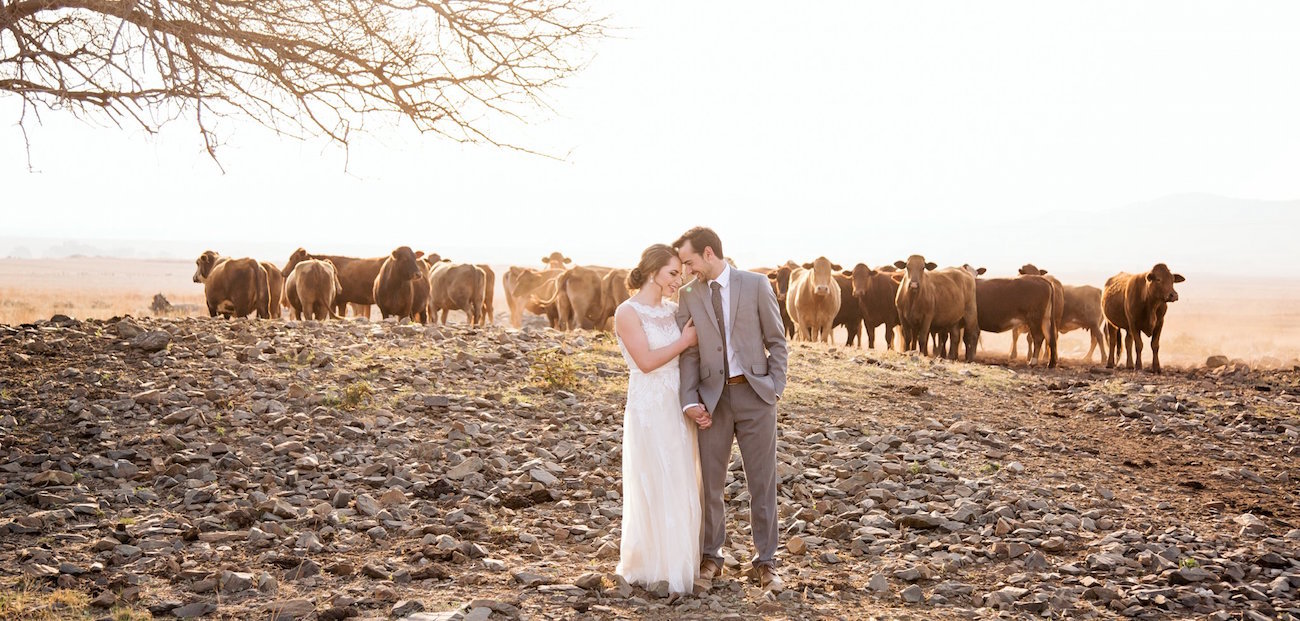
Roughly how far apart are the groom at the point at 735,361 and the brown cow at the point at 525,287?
25.5m

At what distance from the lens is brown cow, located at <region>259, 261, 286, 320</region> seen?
24797 millimetres

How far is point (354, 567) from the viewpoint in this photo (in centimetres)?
752

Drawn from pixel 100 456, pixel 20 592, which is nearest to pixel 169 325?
pixel 100 456

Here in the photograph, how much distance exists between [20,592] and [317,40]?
6.19m

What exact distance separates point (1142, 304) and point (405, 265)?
54.8 ft

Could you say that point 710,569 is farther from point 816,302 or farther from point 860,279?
point 860,279

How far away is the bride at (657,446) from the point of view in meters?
7.11

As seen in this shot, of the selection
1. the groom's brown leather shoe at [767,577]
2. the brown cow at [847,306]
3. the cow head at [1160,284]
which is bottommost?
the groom's brown leather shoe at [767,577]

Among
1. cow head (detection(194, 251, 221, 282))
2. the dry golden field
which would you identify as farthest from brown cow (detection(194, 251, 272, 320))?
the dry golden field

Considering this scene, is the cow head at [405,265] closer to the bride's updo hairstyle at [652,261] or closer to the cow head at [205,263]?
the cow head at [205,263]

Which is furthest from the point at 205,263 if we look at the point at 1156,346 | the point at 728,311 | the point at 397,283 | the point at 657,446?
the point at 1156,346

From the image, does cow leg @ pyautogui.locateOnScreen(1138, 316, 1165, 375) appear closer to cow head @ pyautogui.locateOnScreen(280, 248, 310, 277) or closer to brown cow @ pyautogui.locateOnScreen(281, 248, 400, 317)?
brown cow @ pyautogui.locateOnScreen(281, 248, 400, 317)

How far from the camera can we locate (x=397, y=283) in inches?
988

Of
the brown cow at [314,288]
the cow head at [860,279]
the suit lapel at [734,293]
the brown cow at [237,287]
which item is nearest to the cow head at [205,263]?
the brown cow at [314,288]
